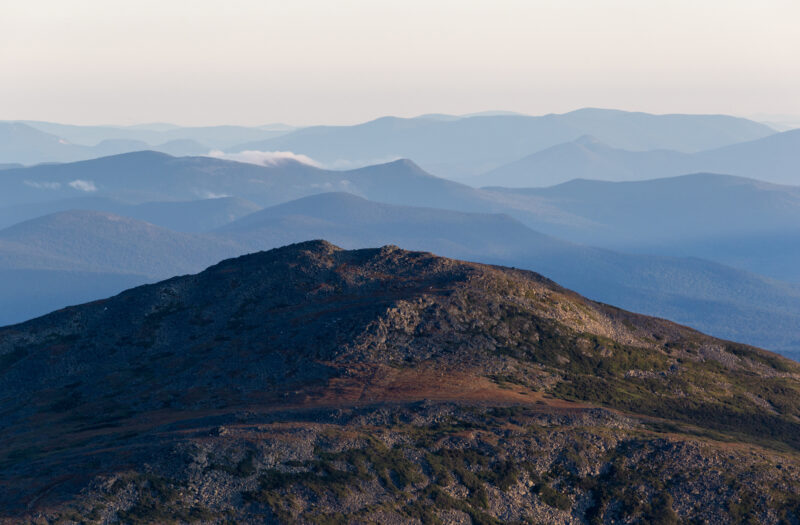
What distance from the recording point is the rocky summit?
8462 cm

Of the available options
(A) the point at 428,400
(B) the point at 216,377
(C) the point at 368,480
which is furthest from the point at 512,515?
(B) the point at 216,377

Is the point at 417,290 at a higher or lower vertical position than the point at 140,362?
higher

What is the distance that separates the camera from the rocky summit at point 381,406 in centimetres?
8462

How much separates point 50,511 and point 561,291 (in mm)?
A: 99770

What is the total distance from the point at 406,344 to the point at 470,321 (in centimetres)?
1248

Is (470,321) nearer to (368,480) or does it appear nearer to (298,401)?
(298,401)

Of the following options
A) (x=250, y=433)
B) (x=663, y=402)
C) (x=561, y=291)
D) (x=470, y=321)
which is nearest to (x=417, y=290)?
(x=470, y=321)

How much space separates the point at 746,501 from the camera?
89500mm

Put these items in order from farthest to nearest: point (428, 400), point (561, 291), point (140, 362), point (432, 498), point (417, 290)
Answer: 1. point (561, 291)
2. point (417, 290)
3. point (140, 362)
4. point (428, 400)
5. point (432, 498)

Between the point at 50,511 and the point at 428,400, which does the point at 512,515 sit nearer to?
the point at 428,400

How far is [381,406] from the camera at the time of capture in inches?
4043

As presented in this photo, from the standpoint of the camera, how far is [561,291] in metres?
154

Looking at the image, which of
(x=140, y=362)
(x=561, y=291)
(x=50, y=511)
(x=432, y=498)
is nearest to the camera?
(x=50, y=511)

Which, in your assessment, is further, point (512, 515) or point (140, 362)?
point (140, 362)
